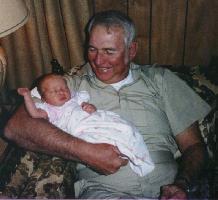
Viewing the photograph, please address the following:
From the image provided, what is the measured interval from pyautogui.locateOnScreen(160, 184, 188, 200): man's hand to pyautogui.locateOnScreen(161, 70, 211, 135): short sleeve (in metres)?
0.36

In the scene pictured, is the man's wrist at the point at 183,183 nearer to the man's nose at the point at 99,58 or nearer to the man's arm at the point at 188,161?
the man's arm at the point at 188,161

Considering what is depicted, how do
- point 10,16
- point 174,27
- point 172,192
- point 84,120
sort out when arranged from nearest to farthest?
1. point 10,16
2. point 172,192
3. point 84,120
4. point 174,27

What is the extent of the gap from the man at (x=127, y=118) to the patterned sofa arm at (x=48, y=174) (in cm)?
7

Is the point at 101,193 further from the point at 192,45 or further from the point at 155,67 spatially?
the point at 192,45

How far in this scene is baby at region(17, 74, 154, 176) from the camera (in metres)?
1.78

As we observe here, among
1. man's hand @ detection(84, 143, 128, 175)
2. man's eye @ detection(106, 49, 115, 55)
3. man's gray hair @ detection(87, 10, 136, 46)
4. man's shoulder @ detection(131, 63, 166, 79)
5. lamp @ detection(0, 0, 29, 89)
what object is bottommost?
man's hand @ detection(84, 143, 128, 175)

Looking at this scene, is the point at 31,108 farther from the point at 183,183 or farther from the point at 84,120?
the point at 183,183

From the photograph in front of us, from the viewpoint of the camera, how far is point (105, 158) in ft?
5.81

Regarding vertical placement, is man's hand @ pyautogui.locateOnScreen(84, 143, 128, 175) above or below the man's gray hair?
below

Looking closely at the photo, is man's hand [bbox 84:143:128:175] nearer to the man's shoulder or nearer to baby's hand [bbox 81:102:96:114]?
baby's hand [bbox 81:102:96:114]

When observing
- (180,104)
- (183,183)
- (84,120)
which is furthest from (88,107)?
(183,183)

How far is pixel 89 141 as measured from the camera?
1816mm

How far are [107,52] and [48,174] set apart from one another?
0.75 metres

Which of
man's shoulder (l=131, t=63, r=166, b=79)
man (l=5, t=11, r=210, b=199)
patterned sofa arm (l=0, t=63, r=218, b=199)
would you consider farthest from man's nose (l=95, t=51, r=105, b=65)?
patterned sofa arm (l=0, t=63, r=218, b=199)
